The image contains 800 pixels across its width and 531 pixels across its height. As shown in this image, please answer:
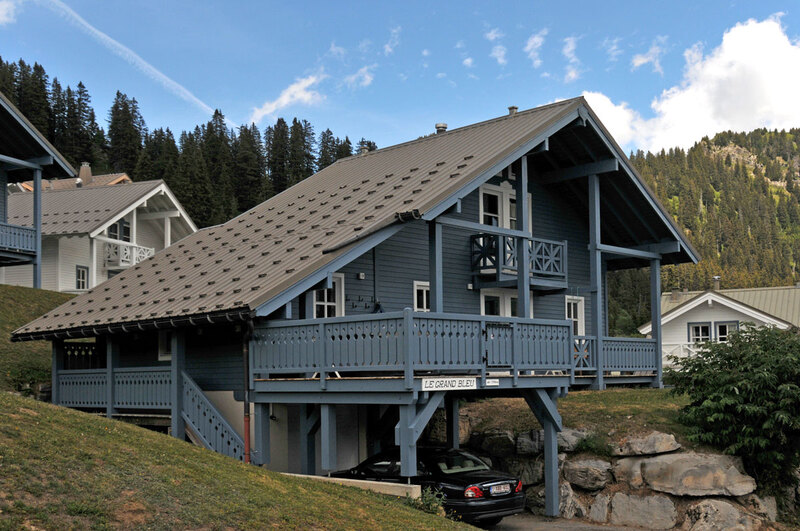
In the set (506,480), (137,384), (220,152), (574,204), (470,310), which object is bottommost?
(506,480)

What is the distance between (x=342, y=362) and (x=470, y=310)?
8.40m

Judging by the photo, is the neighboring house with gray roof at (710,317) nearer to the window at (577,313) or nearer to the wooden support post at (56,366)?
the window at (577,313)

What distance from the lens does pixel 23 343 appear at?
26.9 m

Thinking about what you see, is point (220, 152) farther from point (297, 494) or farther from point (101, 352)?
point (297, 494)

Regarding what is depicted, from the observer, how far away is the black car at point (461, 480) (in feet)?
55.4

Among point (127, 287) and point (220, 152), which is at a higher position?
point (220, 152)

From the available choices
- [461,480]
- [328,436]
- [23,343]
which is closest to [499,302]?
[328,436]

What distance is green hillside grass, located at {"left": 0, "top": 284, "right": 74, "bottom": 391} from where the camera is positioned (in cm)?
2444

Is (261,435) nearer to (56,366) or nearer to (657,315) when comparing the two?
(56,366)

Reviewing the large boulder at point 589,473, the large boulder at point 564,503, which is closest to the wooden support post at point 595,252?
Result: the large boulder at point 589,473

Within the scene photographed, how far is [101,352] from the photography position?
963 inches

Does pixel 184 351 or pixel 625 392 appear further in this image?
pixel 625 392

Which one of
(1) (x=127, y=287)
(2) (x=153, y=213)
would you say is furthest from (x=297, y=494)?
(2) (x=153, y=213)

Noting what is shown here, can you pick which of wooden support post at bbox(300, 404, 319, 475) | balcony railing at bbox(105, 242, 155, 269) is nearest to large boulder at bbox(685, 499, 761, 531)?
wooden support post at bbox(300, 404, 319, 475)
